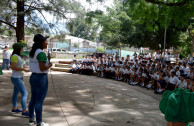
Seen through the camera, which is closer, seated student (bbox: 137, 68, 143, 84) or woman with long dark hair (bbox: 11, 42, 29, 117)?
woman with long dark hair (bbox: 11, 42, 29, 117)

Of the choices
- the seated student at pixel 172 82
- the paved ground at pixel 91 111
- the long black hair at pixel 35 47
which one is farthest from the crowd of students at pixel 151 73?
the long black hair at pixel 35 47

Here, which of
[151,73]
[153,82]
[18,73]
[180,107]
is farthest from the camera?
[151,73]

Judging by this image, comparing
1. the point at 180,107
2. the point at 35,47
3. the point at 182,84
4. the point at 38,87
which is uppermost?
the point at 35,47

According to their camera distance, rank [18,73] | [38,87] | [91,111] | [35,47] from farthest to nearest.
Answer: [91,111], [18,73], [35,47], [38,87]

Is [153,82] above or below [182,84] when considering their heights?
below

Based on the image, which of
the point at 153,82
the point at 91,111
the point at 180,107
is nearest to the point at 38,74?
the point at 91,111

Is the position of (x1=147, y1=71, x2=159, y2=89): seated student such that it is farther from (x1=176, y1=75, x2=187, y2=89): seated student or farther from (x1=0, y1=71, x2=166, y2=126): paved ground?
(x1=0, y1=71, x2=166, y2=126): paved ground

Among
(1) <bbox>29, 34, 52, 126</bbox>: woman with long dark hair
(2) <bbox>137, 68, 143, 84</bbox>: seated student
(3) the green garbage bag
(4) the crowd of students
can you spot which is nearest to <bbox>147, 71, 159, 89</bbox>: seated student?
(4) the crowd of students

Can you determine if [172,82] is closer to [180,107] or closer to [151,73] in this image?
[151,73]

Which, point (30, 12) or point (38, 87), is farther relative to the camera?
point (30, 12)

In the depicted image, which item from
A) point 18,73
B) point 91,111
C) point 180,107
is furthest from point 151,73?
point 180,107

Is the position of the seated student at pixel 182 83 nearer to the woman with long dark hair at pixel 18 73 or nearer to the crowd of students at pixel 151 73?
the crowd of students at pixel 151 73

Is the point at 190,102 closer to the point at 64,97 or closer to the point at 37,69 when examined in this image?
the point at 37,69

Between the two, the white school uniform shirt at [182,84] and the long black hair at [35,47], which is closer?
the long black hair at [35,47]
